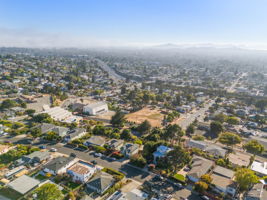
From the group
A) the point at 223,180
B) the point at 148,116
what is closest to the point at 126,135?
the point at 148,116

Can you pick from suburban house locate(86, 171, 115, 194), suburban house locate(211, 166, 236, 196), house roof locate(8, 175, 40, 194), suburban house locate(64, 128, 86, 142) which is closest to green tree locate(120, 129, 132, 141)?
suburban house locate(64, 128, 86, 142)

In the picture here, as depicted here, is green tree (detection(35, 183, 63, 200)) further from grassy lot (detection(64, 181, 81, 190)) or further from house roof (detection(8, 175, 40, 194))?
grassy lot (detection(64, 181, 81, 190))

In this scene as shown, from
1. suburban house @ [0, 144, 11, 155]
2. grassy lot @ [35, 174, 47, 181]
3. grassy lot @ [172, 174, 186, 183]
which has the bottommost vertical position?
grassy lot @ [172, 174, 186, 183]

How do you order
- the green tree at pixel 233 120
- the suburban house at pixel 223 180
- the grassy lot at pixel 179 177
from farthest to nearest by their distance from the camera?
the green tree at pixel 233 120 → the grassy lot at pixel 179 177 → the suburban house at pixel 223 180

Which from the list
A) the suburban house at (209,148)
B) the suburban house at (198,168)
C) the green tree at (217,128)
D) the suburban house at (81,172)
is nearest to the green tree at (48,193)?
the suburban house at (81,172)

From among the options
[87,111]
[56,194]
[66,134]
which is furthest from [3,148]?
[87,111]

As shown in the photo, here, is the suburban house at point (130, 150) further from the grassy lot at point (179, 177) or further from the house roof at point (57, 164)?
the house roof at point (57, 164)
